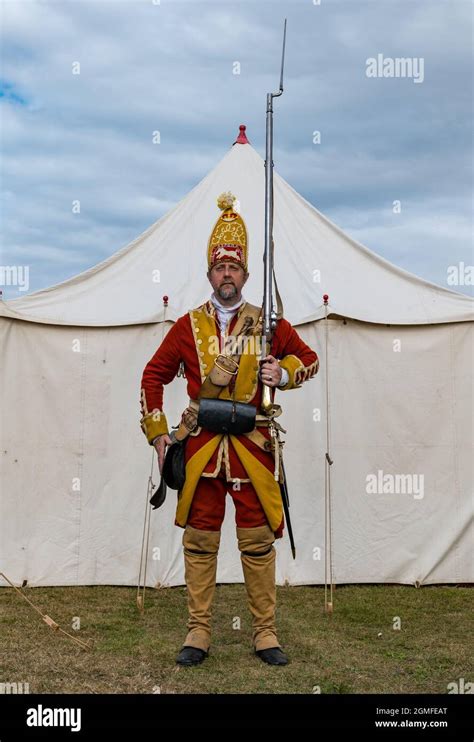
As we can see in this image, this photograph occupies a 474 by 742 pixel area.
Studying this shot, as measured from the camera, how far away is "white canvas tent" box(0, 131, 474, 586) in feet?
17.4

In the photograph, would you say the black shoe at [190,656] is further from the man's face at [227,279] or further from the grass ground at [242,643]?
the man's face at [227,279]

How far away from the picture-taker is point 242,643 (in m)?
3.85

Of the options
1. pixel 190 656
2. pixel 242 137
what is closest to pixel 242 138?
pixel 242 137

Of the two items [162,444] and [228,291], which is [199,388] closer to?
[162,444]

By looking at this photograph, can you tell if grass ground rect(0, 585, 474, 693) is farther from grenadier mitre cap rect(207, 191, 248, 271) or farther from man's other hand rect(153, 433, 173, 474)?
grenadier mitre cap rect(207, 191, 248, 271)

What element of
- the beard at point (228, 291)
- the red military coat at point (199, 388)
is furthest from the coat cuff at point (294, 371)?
the beard at point (228, 291)

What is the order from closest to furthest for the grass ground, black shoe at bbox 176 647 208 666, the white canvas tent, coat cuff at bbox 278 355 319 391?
the grass ground, black shoe at bbox 176 647 208 666, coat cuff at bbox 278 355 319 391, the white canvas tent

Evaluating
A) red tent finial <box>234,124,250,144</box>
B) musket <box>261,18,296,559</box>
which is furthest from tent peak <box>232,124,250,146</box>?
musket <box>261,18,296,559</box>

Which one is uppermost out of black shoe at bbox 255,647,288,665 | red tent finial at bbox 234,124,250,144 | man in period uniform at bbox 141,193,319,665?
red tent finial at bbox 234,124,250,144

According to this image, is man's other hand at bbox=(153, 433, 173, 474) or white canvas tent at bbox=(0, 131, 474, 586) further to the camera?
white canvas tent at bbox=(0, 131, 474, 586)

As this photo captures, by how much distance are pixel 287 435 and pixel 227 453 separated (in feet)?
6.37

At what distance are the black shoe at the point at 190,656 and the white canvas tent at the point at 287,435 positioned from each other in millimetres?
1721
